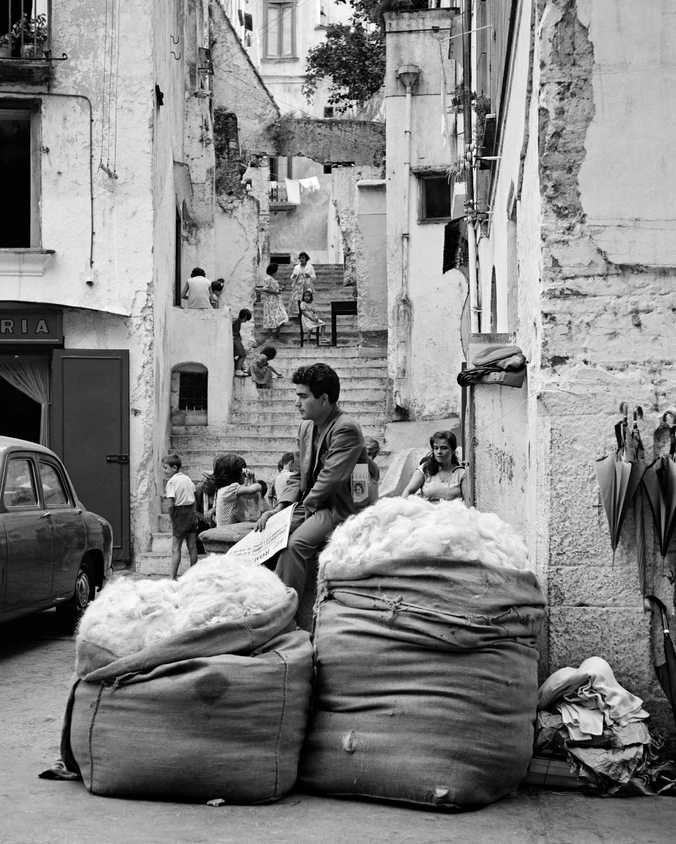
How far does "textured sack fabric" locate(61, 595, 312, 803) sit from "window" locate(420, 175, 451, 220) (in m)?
14.7

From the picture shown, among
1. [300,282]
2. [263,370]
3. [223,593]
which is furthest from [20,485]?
[300,282]

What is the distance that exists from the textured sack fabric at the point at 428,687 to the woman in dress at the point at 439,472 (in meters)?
4.40

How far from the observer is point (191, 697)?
433cm

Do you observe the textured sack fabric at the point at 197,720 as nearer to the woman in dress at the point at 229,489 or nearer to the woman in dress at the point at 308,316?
the woman in dress at the point at 229,489

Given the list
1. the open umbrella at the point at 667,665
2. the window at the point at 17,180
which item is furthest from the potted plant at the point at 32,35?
the open umbrella at the point at 667,665

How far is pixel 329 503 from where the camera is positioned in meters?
6.06

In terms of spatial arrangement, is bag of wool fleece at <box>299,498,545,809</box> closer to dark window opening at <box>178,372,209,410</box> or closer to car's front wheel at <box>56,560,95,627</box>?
car's front wheel at <box>56,560,95,627</box>

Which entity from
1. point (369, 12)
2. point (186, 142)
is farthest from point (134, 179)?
point (369, 12)

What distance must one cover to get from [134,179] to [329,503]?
957 centimetres

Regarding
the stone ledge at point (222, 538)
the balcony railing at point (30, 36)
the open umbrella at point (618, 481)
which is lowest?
the stone ledge at point (222, 538)

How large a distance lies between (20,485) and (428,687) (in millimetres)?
5470

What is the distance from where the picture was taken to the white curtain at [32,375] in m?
14.6

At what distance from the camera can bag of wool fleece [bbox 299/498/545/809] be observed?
14.2ft

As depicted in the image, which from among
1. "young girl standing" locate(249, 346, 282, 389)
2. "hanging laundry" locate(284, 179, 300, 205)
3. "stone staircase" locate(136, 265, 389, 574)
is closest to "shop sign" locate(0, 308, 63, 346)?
"stone staircase" locate(136, 265, 389, 574)
